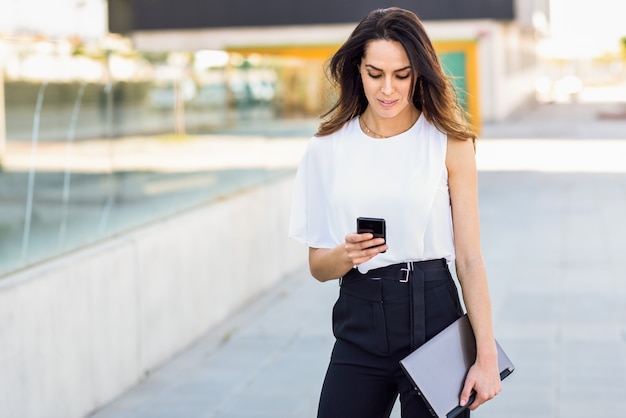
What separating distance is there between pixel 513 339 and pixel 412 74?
458 centimetres

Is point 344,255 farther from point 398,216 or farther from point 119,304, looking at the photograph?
point 119,304

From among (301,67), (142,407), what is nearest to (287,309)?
(142,407)

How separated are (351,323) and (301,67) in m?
9.38

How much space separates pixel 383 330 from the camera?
2809mm

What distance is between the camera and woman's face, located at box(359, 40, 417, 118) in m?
2.74

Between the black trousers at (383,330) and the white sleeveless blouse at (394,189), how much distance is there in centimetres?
5

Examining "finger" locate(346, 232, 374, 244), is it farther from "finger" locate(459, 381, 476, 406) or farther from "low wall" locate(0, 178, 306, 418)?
"low wall" locate(0, 178, 306, 418)

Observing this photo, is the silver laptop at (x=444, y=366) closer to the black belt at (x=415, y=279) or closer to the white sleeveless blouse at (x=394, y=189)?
the black belt at (x=415, y=279)

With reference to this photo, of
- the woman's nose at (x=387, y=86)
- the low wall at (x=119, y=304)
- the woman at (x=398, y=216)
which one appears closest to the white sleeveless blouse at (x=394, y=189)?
the woman at (x=398, y=216)

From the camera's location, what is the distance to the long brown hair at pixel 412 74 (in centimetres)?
273

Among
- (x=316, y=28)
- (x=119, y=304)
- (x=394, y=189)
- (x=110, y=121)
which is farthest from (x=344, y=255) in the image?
(x=316, y=28)

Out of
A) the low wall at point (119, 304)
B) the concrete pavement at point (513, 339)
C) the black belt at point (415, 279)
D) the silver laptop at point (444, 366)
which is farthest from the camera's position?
the concrete pavement at point (513, 339)

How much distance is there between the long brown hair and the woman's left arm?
0.07m

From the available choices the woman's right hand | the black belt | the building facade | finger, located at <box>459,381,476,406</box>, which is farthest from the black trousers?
the building facade
